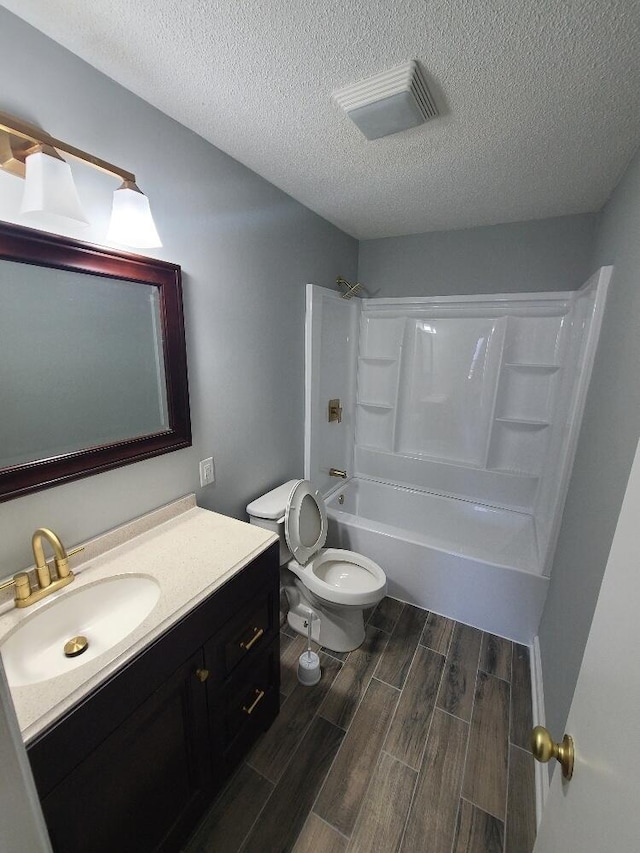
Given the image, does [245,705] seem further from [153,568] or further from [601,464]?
[601,464]

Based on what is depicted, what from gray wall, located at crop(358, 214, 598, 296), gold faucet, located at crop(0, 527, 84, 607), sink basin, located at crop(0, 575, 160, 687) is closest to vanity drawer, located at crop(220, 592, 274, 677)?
sink basin, located at crop(0, 575, 160, 687)

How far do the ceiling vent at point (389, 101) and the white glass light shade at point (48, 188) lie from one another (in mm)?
835

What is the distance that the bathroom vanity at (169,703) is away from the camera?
73 cm

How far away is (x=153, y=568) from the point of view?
3.72 ft

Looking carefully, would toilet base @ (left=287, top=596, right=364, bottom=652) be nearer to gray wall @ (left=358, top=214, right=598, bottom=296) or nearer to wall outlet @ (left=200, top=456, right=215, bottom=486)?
wall outlet @ (left=200, top=456, right=215, bottom=486)

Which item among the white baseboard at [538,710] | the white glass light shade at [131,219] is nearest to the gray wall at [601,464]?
the white baseboard at [538,710]

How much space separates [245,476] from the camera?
5.90 feet

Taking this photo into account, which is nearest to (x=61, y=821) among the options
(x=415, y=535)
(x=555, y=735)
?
(x=555, y=735)

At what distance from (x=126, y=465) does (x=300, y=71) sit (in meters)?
1.35

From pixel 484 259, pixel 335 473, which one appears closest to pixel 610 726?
pixel 335 473

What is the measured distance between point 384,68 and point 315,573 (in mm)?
2000

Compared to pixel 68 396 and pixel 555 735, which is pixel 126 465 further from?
pixel 555 735

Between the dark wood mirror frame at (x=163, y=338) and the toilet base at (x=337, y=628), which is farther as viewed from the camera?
the toilet base at (x=337, y=628)

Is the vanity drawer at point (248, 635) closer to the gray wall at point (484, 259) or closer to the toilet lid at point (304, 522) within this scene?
the toilet lid at point (304, 522)
